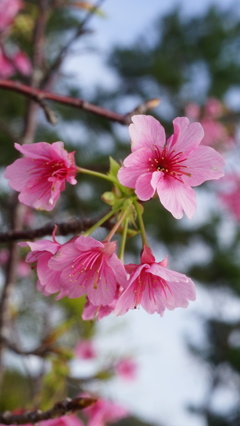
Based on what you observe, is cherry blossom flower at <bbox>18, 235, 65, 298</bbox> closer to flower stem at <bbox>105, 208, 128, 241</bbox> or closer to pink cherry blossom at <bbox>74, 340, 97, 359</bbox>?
flower stem at <bbox>105, 208, 128, 241</bbox>

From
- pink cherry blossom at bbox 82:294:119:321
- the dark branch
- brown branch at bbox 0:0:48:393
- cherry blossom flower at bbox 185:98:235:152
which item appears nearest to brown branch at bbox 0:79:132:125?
the dark branch

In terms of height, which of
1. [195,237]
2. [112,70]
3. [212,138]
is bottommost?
[195,237]

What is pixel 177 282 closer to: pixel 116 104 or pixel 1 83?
pixel 1 83

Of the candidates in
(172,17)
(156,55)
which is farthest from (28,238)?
(172,17)

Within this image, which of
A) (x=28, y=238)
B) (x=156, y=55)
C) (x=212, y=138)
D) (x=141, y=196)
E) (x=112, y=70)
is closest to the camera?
(x=141, y=196)

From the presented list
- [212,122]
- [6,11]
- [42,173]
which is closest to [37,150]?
[42,173]

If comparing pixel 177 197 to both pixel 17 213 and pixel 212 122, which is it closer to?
pixel 17 213
